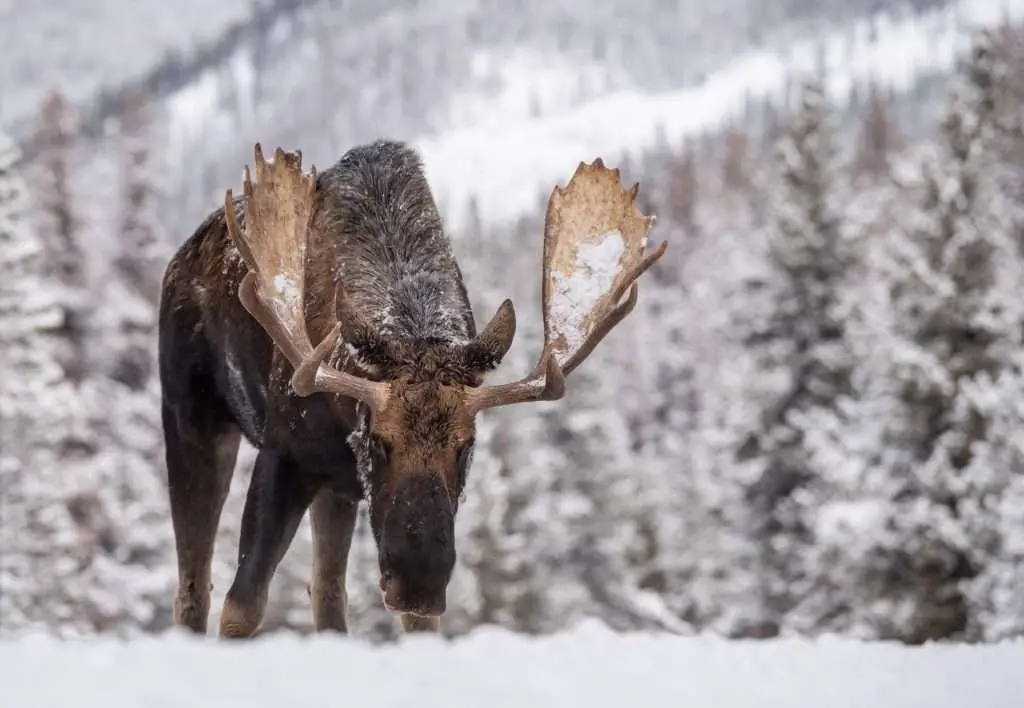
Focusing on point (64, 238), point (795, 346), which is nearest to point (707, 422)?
point (795, 346)

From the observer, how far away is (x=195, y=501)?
22.1 feet

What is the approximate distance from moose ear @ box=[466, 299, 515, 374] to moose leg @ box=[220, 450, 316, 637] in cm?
107

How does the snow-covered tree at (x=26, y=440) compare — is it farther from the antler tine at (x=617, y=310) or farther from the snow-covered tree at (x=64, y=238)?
the antler tine at (x=617, y=310)

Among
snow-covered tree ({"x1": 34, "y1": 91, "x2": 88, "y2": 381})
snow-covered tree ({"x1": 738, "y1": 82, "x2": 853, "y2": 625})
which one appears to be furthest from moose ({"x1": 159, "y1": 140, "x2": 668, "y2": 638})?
snow-covered tree ({"x1": 738, "y1": 82, "x2": 853, "y2": 625})

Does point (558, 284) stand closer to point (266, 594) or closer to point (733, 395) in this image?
point (266, 594)

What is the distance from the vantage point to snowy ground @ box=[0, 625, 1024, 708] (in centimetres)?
331

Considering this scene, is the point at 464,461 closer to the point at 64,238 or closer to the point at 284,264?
the point at 284,264

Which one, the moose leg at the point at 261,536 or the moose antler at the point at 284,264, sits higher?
the moose antler at the point at 284,264

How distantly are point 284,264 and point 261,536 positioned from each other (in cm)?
122

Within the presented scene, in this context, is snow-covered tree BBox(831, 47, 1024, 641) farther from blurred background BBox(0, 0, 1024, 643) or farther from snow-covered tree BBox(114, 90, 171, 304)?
snow-covered tree BBox(114, 90, 171, 304)

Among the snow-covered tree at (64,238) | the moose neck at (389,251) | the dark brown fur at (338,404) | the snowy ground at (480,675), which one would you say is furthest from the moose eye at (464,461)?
the snow-covered tree at (64,238)

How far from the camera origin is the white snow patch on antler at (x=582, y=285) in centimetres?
571

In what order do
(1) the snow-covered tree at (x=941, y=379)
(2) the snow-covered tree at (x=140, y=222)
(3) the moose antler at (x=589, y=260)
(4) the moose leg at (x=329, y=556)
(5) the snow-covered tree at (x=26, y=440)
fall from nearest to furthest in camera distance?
(3) the moose antler at (x=589, y=260)
(4) the moose leg at (x=329, y=556)
(1) the snow-covered tree at (x=941, y=379)
(5) the snow-covered tree at (x=26, y=440)
(2) the snow-covered tree at (x=140, y=222)

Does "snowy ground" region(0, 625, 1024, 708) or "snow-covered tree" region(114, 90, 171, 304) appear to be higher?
"snow-covered tree" region(114, 90, 171, 304)
